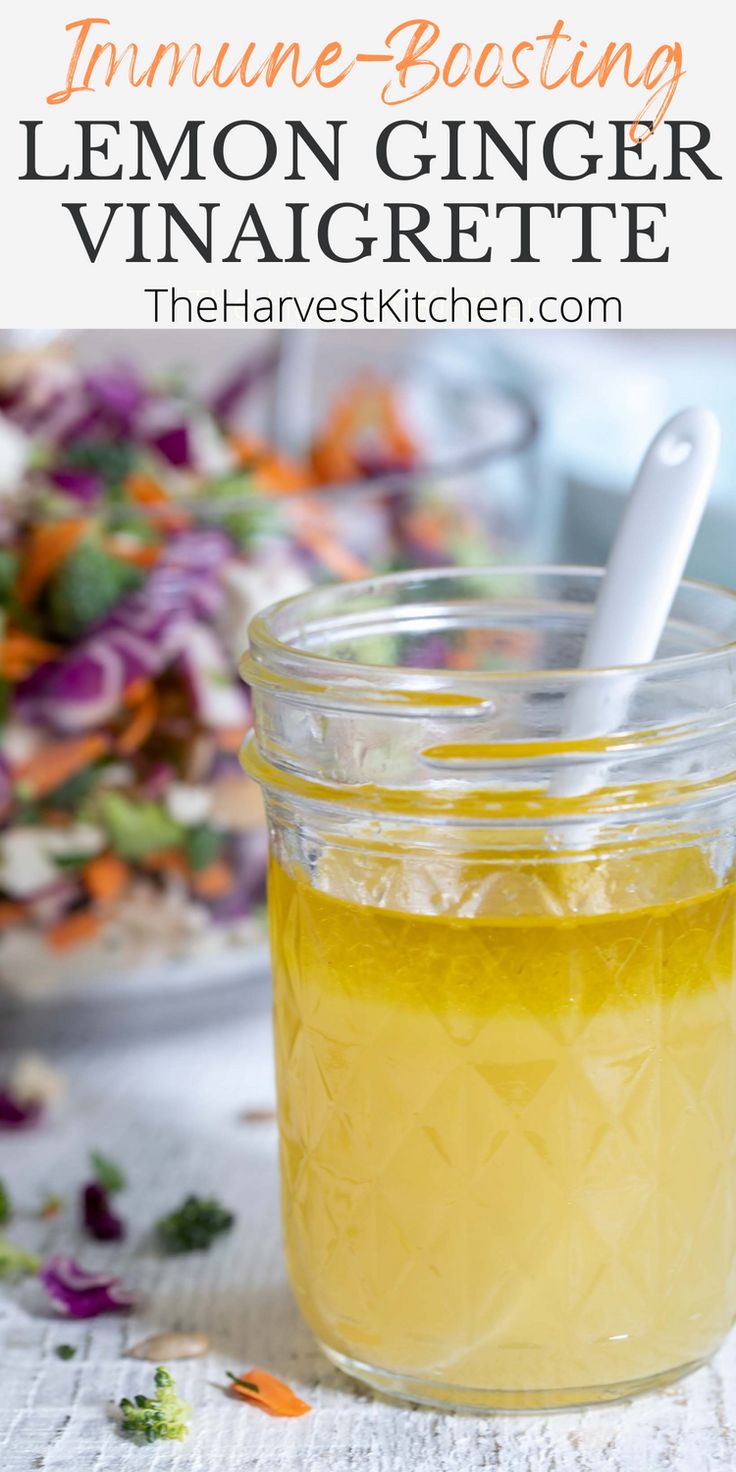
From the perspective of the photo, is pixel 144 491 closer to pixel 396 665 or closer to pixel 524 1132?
pixel 396 665

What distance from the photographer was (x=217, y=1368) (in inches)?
41.3

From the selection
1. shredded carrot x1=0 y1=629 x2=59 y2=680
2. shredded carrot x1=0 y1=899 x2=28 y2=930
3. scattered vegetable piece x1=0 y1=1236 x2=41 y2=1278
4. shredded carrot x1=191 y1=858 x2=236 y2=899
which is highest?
shredded carrot x1=0 y1=629 x2=59 y2=680

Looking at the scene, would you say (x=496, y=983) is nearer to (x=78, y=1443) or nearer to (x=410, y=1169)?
(x=410, y=1169)

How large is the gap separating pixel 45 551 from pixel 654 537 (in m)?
0.63

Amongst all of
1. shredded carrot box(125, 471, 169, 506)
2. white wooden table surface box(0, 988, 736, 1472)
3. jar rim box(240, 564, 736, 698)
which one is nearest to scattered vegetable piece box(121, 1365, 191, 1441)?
white wooden table surface box(0, 988, 736, 1472)

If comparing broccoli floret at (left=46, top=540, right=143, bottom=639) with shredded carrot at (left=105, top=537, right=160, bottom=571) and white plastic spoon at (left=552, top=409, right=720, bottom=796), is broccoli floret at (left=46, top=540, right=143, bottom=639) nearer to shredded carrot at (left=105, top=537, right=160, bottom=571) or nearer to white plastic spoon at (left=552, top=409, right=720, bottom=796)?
shredded carrot at (left=105, top=537, right=160, bottom=571)

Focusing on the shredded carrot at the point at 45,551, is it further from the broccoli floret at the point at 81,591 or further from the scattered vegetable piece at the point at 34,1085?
the scattered vegetable piece at the point at 34,1085

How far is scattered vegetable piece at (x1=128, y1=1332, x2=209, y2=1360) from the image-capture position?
3.49ft

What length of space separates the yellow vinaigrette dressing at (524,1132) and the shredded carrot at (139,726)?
1.46 feet

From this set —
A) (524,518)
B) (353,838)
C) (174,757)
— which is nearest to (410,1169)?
(353,838)

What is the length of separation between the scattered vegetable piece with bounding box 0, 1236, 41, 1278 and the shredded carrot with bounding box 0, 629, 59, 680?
18.1 inches

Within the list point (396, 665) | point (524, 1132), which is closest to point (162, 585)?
point (396, 665)

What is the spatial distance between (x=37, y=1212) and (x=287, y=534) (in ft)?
2.01

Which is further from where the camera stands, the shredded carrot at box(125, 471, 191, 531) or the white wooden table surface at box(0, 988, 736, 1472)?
the shredded carrot at box(125, 471, 191, 531)
